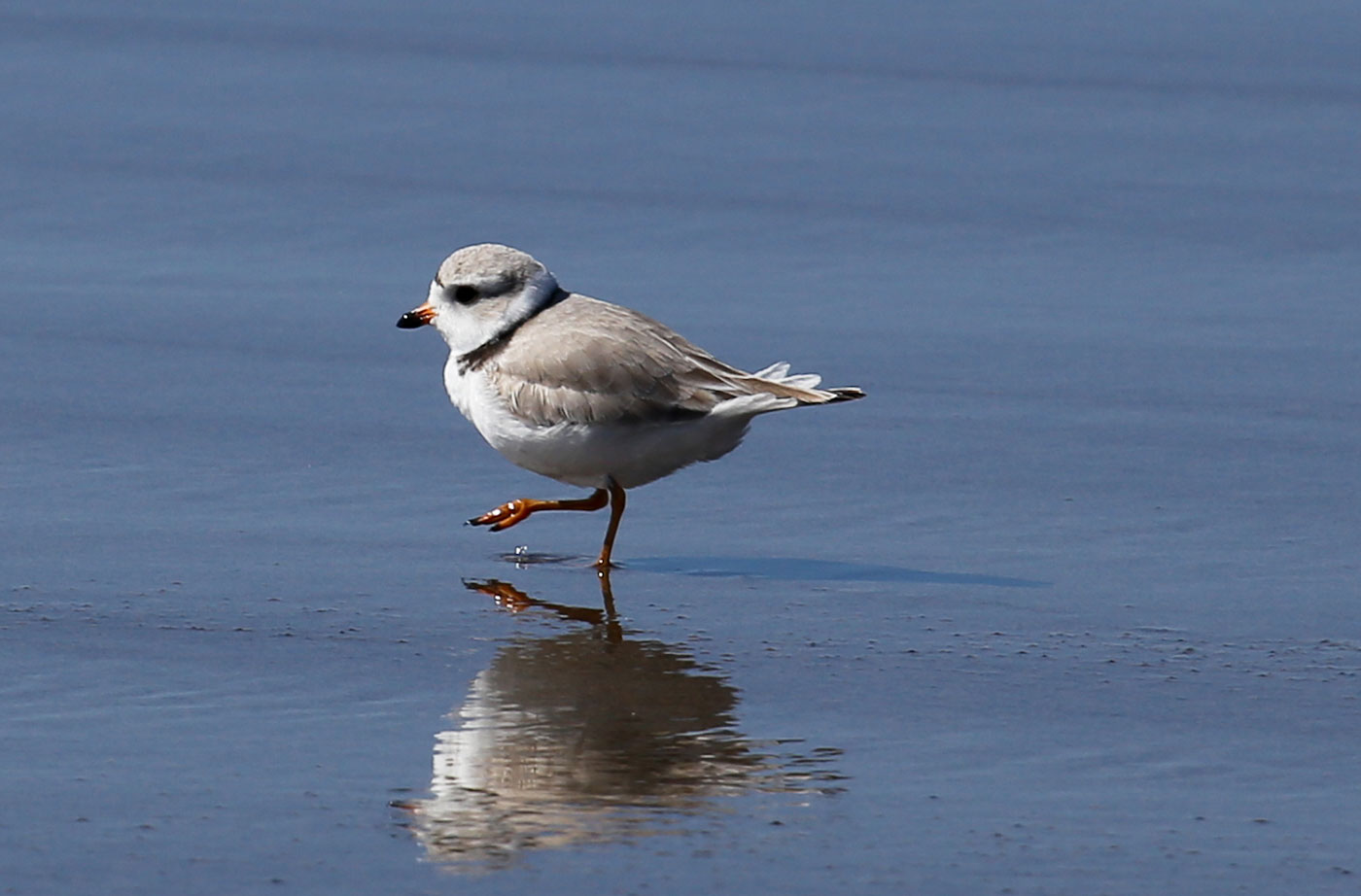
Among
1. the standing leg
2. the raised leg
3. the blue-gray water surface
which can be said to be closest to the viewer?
the blue-gray water surface

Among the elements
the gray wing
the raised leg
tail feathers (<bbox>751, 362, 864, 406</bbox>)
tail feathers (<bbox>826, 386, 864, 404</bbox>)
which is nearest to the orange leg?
the raised leg

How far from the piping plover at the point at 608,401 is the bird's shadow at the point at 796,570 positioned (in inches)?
6.0

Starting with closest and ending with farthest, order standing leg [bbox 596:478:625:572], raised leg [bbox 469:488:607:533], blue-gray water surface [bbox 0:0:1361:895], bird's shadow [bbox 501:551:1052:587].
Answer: blue-gray water surface [bbox 0:0:1361:895], bird's shadow [bbox 501:551:1052:587], standing leg [bbox 596:478:625:572], raised leg [bbox 469:488:607:533]

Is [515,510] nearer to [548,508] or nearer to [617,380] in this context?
[548,508]

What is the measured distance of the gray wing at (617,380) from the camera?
681 cm

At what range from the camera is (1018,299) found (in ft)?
28.9

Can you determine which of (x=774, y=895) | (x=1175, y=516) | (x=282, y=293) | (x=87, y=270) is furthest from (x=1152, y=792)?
(x=87, y=270)

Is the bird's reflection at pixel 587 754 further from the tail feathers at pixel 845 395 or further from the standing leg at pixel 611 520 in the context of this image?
the tail feathers at pixel 845 395

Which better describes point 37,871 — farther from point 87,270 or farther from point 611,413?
point 87,270

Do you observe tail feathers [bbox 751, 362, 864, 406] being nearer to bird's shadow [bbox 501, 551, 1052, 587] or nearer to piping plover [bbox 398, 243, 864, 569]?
piping plover [bbox 398, 243, 864, 569]

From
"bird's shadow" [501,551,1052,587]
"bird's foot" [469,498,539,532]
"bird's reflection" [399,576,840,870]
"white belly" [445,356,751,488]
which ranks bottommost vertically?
"bird's reflection" [399,576,840,870]

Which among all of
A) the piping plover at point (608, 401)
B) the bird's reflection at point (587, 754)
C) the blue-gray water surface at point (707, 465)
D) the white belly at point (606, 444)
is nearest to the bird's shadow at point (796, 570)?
the blue-gray water surface at point (707, 465)

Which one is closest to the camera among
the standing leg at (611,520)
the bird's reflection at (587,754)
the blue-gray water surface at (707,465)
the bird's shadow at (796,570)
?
the bird's reflection at (587,754)

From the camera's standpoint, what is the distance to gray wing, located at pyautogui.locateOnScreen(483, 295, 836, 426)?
22.3 ft
